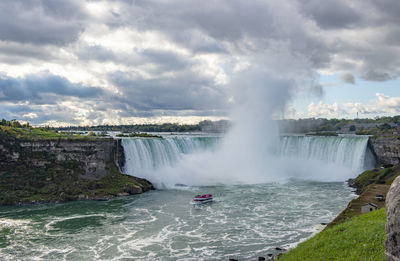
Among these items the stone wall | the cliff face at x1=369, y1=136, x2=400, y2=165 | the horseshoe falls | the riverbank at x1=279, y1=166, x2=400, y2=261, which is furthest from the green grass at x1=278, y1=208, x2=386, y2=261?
the cliff face at x1=369, y1=136, x2=400, y2=165

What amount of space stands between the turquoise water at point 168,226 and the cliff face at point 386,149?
13.3 metres

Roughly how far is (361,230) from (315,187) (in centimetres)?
2948

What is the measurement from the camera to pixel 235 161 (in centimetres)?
5719

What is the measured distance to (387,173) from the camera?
38.9 meters

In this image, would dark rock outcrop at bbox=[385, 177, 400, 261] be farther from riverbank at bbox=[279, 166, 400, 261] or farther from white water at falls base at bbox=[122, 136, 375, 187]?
white water at falls base at bbox=[122, 136, 375, 187]

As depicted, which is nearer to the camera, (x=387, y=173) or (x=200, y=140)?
(x=387, y=173)

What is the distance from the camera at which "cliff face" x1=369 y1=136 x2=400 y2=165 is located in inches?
1828

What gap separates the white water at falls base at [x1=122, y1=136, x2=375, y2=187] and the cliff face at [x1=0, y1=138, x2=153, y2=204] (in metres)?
3.33

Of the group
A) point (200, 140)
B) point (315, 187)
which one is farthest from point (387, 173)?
point (200, 140)

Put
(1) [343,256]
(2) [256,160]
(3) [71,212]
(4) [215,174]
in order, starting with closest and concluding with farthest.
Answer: (1) [343,256] < (3) [71,212] < (4) [215,174] < (2) [256,160]

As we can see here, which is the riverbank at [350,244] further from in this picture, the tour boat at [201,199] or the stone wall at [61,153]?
the stone wall at [61,153]

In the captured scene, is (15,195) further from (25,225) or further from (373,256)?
(373,256)

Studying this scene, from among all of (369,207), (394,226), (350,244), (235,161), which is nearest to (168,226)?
(369,207)

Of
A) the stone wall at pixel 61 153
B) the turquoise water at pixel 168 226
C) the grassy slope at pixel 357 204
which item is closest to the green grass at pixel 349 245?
the grassy slope at pixel 357 204
